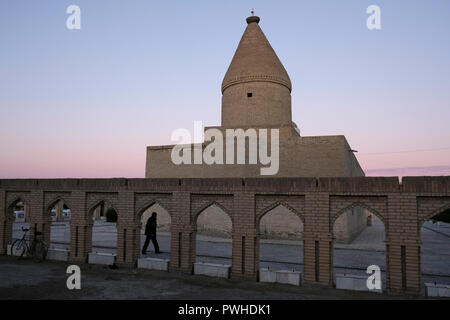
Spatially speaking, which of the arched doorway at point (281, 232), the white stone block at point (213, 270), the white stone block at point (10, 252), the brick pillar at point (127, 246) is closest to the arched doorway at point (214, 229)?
Result: the arched doorway at point (281, 232)

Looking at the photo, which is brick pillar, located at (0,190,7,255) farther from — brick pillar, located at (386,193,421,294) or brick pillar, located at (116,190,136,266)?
brick pillar, located at (386,193,421,294)

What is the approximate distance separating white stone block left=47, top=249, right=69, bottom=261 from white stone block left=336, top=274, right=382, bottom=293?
9.83m

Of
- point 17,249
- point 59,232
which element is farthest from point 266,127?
point 59,232

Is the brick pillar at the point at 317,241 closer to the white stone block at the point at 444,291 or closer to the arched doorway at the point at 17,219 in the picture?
the white stone block at the point at 444,291

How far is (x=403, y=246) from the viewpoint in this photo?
9.18 metres

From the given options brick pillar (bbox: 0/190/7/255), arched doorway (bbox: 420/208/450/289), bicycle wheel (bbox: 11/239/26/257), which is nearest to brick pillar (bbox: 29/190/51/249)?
bicycle wheel (bbox: 11/239/26/257)

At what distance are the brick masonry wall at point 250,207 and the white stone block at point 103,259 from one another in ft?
1.00

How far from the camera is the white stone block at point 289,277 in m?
10.0

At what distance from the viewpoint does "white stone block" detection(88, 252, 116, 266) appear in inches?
496

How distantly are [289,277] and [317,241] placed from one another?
1.33m

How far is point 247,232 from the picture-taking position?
10.8m
